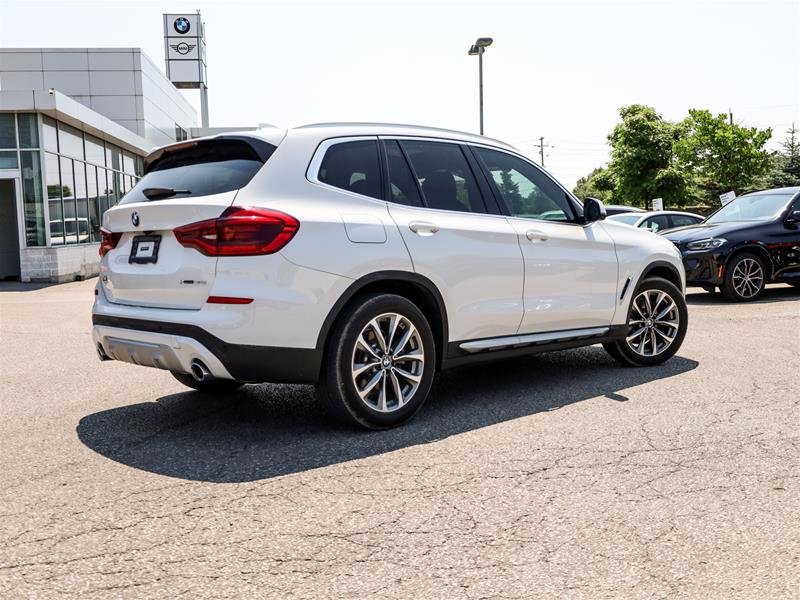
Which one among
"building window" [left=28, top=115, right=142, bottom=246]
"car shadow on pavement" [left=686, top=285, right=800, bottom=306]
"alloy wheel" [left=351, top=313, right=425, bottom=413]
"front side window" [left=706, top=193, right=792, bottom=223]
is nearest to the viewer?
"alloy wheel" [left=351, top=313, right=425, bottom=413]

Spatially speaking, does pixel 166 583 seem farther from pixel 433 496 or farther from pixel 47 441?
pixel 47 441

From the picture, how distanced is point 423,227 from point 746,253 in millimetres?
8504

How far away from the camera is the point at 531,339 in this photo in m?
5.71

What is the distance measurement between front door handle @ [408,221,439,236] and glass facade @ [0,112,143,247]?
1895 centimetres

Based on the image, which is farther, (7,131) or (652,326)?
(7,131)

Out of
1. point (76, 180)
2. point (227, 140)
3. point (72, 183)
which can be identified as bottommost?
point (227, 140)

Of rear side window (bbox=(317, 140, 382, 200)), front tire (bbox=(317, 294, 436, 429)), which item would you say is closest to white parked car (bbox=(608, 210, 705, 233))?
rear side window (bbox=(317, 140, 382, 200))

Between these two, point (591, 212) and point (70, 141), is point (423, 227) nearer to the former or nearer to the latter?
point (591, 212)

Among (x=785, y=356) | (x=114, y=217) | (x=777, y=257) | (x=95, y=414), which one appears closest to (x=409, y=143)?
(x=114, y=217)

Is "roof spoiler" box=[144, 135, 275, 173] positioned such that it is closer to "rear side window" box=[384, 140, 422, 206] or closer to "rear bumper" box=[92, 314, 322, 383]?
"rear side window" box=[384, 140, 422, 206]

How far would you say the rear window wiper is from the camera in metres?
4.72

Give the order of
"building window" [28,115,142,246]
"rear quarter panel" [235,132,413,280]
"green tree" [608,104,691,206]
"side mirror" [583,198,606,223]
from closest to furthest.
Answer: "rear quarter panel" [235,132,413,280] → "side mirror" [583,198,606,223] → "building window" [28,115,142,246] → "green tree" [608,104,691,206]

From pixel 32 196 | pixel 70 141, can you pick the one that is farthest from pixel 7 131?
pixel 70 141

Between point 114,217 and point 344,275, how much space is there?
5.14 ft
